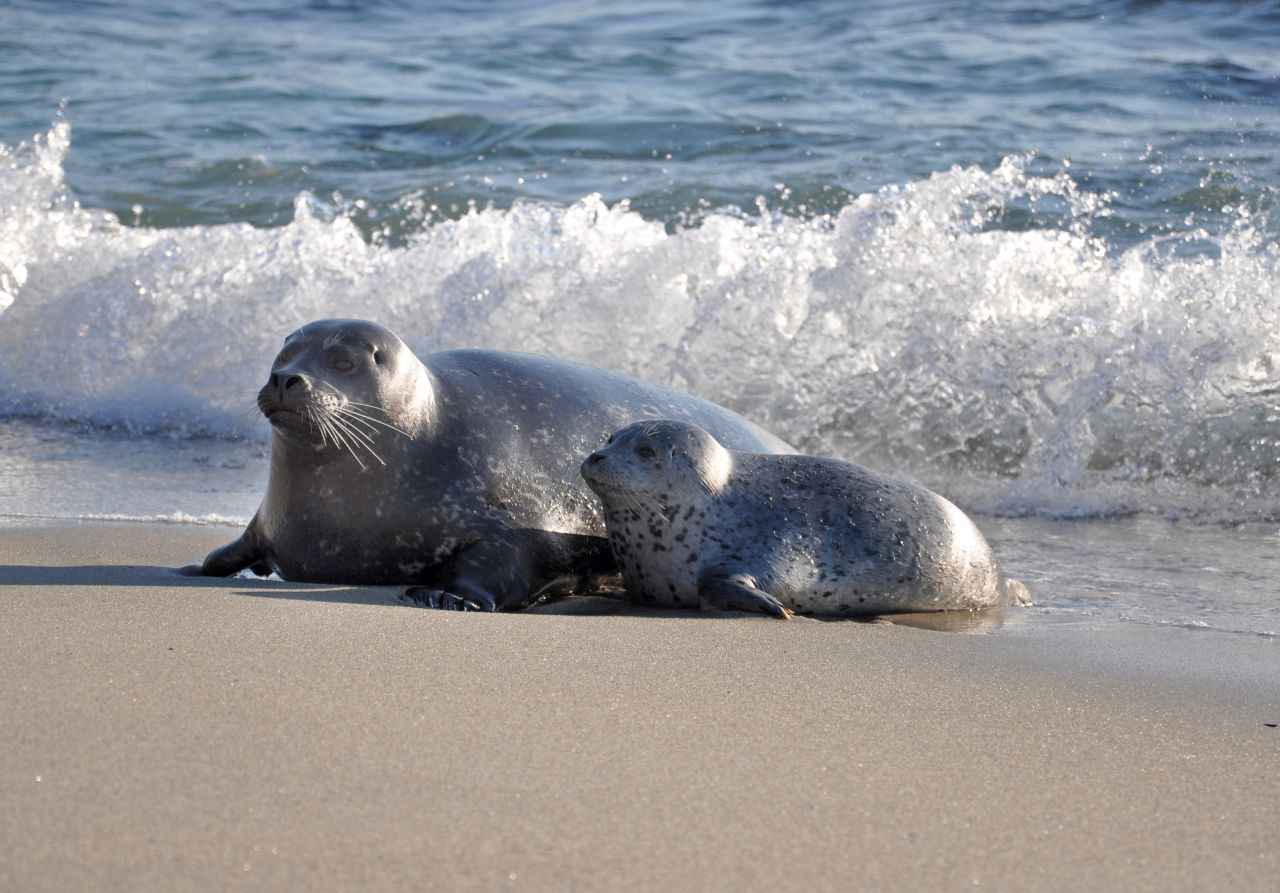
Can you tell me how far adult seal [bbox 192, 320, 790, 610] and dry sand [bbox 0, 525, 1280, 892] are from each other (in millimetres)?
588

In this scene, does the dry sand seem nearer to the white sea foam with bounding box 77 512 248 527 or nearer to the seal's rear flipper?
the seal's rear flipper

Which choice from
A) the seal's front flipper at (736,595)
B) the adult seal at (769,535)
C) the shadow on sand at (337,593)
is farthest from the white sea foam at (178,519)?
the seal's front flipper at (736,595)

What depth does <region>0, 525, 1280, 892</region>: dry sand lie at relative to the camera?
213cm

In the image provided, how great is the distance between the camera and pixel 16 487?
234 inches

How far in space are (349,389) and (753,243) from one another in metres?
4.41

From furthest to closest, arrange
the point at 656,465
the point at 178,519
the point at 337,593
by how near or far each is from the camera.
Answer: the point at 178,519
the point at 656,465
the point at 337,593

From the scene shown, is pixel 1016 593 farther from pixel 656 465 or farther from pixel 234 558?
pixel 234 558

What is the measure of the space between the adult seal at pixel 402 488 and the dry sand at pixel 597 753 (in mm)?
588

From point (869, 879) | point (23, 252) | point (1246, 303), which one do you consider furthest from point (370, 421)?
point (23, 252)

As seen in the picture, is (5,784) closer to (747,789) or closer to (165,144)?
(747,789)

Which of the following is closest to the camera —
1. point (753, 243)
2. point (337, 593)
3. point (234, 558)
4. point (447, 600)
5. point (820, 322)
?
point (447, 600)

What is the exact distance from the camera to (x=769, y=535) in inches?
171

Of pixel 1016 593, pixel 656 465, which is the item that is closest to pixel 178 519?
pixel 656 465

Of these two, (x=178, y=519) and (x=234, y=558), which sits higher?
(x=234, y=558)
